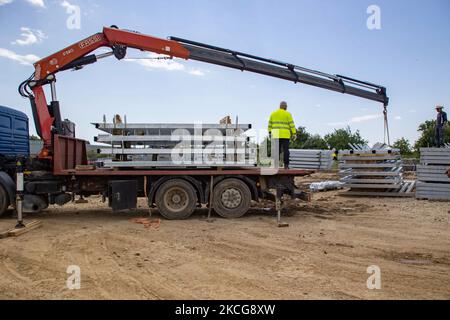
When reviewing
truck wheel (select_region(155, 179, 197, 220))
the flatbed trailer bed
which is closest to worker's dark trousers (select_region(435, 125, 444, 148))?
the flatbed trailer bed

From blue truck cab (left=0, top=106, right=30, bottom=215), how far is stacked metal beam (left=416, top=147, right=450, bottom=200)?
1184 centimetres

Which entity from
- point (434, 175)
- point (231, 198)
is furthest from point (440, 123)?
point (231, 198)

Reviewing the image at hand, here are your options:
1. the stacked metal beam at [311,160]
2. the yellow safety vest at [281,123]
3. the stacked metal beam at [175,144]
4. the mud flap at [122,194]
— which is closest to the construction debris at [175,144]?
the stacked metal beam at [175,144]

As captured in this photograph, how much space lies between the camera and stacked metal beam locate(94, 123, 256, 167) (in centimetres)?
850

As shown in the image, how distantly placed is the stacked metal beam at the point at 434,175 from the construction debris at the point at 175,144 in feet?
22.3

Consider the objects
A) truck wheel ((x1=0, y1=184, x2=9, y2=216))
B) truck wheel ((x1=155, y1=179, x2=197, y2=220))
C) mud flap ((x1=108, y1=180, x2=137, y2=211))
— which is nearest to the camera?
mud flap ((x1=108, y1=180, x2=137, y2=211))

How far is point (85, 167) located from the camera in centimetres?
882

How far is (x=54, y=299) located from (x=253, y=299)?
2.14 meters

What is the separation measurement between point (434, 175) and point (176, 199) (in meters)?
8.51

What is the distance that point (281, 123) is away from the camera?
9523 millimetres

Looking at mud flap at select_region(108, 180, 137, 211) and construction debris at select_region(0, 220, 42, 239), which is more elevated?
mud flap at select_region(108, 180, 137, 211)

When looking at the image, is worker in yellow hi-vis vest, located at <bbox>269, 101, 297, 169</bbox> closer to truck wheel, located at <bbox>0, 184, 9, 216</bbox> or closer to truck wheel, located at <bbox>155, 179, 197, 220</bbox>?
truck wheel, located at <bbox>155, 179, 197, 220</bbox>
